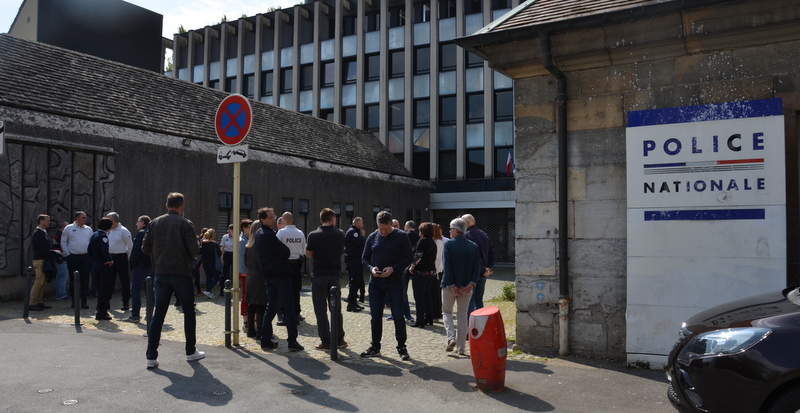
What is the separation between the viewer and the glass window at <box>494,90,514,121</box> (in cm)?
3297

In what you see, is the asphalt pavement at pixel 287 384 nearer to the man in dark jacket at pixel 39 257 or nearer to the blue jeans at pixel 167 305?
the blue jeans at pixel 167 305

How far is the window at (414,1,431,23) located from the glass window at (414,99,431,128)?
4426 mm

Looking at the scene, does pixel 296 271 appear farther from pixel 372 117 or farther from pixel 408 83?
pixel 372 117

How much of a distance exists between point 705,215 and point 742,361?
123 inches

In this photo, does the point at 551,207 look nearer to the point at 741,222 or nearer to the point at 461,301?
the point at 461,301

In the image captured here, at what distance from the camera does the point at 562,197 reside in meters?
7.89

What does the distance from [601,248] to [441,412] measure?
3.26 metres

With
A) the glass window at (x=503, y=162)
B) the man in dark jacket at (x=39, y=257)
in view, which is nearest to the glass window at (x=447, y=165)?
the glass window at (x=503, y=162)

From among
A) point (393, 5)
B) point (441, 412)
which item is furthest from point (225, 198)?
point (393, 5)

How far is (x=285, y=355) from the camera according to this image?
8047 mm

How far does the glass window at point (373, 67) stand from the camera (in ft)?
119

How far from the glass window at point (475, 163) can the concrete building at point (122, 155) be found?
9.81 meters

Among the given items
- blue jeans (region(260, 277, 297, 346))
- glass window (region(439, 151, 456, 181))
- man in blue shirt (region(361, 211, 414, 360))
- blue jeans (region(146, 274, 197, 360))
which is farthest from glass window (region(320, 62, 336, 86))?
blue jeans (region(146, 274, 197, 360))

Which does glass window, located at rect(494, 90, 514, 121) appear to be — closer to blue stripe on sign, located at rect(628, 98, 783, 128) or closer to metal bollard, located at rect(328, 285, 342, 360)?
blue stripe on sign, located at rect(628, 98, 783, 128)
